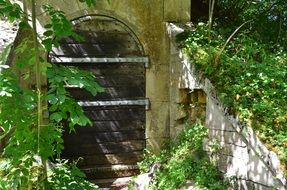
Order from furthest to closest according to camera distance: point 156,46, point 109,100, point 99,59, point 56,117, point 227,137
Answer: point 156,46 < point 109,100 < point 99,59 < point 227,137 < point 56,117

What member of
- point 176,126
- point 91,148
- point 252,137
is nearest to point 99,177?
point 91,148

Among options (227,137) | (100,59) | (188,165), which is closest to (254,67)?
(227,137)

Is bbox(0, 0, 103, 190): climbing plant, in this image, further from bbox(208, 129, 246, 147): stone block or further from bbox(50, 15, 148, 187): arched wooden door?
bbox(50, 15, 148, 187): arched wooden door

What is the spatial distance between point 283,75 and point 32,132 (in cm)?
363

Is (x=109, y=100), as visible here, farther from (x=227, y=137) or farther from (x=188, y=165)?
(x=227, y=137)

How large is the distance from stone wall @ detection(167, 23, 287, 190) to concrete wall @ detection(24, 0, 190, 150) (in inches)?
8.7

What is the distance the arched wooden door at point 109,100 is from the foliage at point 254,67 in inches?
42.6

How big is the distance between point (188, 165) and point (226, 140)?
2.44 ft

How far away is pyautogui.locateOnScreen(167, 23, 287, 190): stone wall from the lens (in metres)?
4.32

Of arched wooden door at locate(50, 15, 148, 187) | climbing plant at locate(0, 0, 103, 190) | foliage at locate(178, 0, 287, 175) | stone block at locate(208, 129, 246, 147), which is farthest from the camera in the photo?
arched wooden door at locate(50, 15, 148, 187)

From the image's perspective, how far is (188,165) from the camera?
18.4ft

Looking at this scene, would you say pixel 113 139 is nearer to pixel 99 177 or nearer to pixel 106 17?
pixel 99 177

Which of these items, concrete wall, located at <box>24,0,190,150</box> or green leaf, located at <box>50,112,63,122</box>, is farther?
concrete wall, located at <box>24,0,190,150</box>

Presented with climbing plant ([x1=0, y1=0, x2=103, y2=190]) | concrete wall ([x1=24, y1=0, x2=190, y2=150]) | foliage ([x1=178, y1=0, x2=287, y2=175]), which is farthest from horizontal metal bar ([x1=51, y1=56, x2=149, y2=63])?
climbing plant ([x1=0, y1=0, x2=103, y2=190])
